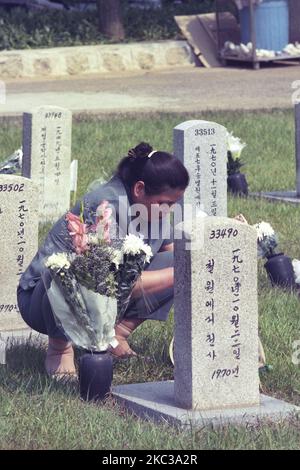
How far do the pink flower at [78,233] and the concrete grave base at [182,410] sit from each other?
28.3 inches

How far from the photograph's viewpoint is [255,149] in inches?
542

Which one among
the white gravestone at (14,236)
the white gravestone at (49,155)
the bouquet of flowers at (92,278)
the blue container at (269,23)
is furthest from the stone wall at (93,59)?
the bouquet of flowers at (92,278)

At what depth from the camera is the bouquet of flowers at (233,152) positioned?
11291 millimetres

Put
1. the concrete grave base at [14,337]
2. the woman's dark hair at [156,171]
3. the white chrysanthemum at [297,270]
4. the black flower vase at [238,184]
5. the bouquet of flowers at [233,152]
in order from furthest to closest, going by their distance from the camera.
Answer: the black flower vase at [238,184] → the bouquet of flowers at [233,152] → the white chrysanthemum at [297,270] → the concrete grave base at [14,337] → the woman's dark hair at [156,171]

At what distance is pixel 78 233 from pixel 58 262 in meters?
0.15

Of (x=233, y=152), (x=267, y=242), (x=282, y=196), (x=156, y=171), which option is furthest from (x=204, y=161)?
(x=156, y=171)

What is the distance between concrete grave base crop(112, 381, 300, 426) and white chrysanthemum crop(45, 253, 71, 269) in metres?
0.67

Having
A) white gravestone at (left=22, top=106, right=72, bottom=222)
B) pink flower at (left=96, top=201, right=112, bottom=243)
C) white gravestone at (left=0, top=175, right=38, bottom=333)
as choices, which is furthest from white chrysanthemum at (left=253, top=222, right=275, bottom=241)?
white gravestone at (left=22, top=106, right=72, bottom=222)

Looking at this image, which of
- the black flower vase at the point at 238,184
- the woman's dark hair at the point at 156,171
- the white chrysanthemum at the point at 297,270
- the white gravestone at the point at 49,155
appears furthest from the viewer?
the black flower vase at the point at 238,184

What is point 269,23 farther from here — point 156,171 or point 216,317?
point 216,317

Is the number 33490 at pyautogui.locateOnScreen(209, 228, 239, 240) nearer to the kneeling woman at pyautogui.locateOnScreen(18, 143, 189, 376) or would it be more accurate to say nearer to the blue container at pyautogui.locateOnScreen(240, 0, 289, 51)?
the kneeling woman at pyautogui.locateOnScreen(18, 143, 189, 376)

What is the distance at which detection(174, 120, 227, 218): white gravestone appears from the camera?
9.37 m

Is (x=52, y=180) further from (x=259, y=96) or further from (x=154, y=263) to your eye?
(x=259, y=96)

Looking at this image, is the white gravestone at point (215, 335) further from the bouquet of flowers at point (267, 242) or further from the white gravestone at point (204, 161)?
the white gravestone at point (204, 161)
